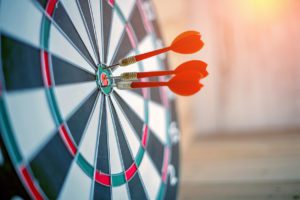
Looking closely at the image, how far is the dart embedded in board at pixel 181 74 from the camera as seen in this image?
83cm

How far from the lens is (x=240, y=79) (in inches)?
80.4

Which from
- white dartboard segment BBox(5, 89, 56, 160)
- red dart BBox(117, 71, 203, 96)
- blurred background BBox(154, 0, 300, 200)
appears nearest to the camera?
white dartboard segment BBox(5, 89, 56, 160)

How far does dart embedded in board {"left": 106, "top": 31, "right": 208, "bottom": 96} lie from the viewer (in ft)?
2.71

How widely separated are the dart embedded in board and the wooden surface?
21.5 inches

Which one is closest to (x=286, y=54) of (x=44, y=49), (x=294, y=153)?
(x=294, y=153)

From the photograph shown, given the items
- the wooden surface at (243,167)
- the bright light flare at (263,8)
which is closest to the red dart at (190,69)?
the wooden surface at (243,167)

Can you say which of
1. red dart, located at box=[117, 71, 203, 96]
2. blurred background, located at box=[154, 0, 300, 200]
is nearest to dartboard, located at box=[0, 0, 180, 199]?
red dart, located at box=[117, 71, 203, 96]

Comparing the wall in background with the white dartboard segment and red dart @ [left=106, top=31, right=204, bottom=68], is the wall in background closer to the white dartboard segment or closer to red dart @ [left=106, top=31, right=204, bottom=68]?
red dart @ [left=106, top=31, right=204, bottom=68]

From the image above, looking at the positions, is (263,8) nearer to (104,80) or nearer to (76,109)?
(104,80)

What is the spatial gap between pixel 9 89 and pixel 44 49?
0.12 metres

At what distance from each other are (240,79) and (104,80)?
128cm

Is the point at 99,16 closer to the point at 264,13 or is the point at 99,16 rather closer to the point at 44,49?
the point at 44,49

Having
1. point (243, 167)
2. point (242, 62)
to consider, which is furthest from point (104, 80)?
point (242, 62)

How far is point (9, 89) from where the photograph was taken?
0.64m
